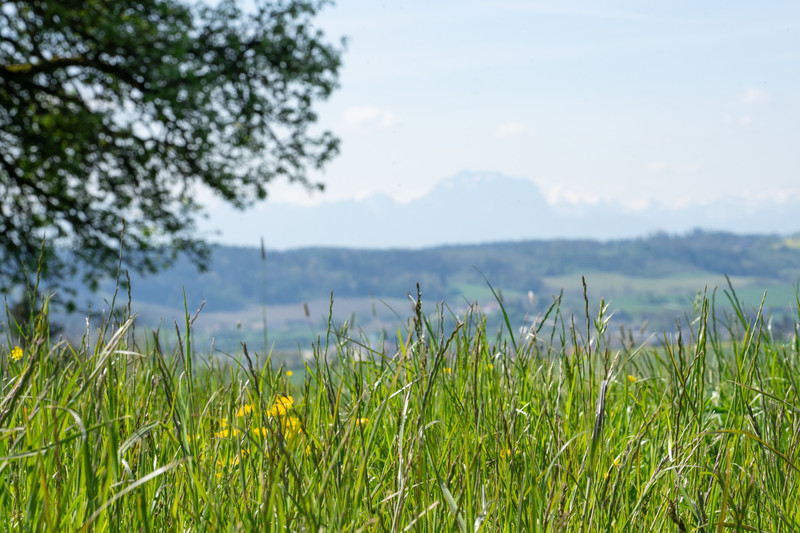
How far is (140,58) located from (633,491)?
12.4 metres

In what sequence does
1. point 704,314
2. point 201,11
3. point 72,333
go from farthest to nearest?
point 201,11 → point 72,333 → point 704,314

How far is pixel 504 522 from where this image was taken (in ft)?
5.00

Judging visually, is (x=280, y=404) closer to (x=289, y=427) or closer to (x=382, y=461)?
(x=289, y=427)

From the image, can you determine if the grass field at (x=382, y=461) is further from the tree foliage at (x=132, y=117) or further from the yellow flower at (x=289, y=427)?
the tree foliage at (x=132, y=117)

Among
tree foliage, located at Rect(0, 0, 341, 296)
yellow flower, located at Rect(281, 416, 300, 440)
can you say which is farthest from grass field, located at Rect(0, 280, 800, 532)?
tree foliage, located at Rect(0, 0, 341, 296)

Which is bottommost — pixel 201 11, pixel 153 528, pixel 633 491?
pixel 633 491

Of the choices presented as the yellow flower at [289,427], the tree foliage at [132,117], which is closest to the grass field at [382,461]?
the yellow flower at [289,427]

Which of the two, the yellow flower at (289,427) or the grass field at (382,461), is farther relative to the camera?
the yellow flower at (289,427)

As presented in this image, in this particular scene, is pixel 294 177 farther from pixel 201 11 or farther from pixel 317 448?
pixel 317 448

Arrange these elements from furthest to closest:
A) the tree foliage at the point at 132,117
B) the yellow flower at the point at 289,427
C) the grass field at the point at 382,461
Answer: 1. the tree foliage at the point at 132,117
2. the yellow flower at the point at 289,427
3. the grass field at the point at 382,461

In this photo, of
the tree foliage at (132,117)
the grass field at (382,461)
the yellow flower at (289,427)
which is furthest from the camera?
the tree foliage at (132,117)

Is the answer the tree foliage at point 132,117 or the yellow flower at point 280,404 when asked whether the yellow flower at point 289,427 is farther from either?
the tree foliage at point 132,117

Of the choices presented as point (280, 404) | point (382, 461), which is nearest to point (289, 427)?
point (280, 404)

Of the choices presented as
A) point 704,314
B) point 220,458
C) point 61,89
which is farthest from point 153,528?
point 61,89
